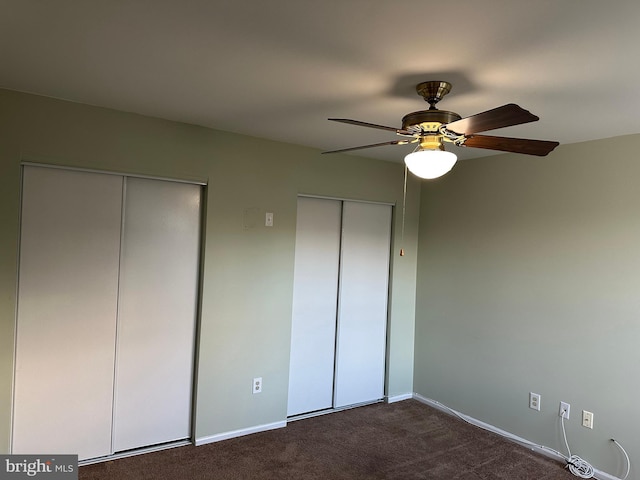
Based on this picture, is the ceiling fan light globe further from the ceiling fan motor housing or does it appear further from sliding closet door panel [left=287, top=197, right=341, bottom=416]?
sliding closet door panel [left=287, top=197, right=341, bottom=416]

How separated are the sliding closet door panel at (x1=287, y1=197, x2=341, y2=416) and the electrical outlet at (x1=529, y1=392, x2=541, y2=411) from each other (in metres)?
1.56

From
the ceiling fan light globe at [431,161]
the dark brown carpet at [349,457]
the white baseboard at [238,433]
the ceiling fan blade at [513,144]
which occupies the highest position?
the ceiling fan blade at [513,144]

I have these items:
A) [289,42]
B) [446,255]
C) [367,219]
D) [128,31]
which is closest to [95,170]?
[128,31]

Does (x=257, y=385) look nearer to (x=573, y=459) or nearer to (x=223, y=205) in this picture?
(x=223, y=205)

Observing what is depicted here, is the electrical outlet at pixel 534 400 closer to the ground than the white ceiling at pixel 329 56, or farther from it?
closer to the ground

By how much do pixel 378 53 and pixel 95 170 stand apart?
1.90 metres

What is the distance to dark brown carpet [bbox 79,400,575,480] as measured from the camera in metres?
2.76

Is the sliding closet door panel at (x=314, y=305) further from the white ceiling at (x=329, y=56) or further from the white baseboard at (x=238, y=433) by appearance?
the white ceiling at (x=329, y=56)

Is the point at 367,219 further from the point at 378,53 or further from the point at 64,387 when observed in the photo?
the point at 64,387

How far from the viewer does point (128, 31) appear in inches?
64.1

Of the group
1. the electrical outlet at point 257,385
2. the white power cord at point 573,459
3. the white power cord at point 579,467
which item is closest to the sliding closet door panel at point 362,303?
the electrical outlet at point 257,385

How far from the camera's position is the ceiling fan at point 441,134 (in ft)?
5.65

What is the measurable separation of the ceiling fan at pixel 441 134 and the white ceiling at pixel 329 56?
17cm

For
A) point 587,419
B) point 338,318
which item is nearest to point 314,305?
point 338,318
